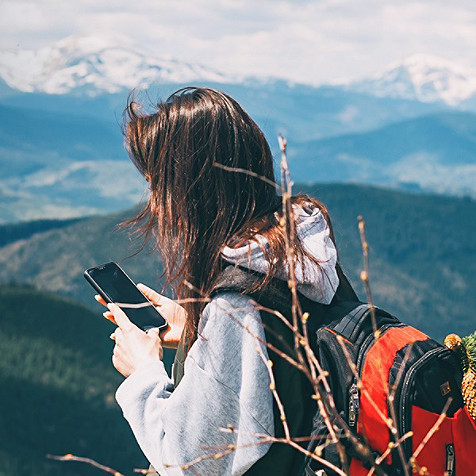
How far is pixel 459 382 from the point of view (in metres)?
1.24

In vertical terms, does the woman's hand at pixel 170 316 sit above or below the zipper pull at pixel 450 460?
below

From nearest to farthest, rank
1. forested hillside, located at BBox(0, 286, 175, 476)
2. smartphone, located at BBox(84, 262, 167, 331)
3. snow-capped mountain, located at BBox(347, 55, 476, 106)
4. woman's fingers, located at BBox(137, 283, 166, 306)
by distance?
smartphone, located at BBox(84, 262, 167, 331) → woman's fingers, located at BBox(137, 283, 166, 306) → forested hillside, located at BBox(0, 286, 175, 476) → snow-capped mountain, located at BBox(347, 55, 476, 106)

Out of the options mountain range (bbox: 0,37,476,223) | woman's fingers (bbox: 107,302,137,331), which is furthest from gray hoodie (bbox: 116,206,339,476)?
mountain range (bbox: 0,37,476,223)

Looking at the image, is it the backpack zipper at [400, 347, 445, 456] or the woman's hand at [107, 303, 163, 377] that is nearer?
the backpack zipper at [400, 347, 445, 456]

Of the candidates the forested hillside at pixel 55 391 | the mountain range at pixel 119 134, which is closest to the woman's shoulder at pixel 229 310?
the forested hillside at pixel 55 391

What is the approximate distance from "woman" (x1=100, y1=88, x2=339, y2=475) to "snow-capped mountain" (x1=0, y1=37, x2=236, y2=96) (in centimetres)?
11936

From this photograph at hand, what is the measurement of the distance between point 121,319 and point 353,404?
538 millimetres

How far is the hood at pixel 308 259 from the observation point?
1238 mm

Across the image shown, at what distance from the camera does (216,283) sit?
125cm

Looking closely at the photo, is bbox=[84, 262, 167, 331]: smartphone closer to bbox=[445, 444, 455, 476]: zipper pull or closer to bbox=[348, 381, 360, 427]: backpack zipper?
bbox=[348, 381, 360, 427]: backpack zipper

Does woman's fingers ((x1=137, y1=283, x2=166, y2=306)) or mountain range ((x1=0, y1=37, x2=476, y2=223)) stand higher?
woman's fingers ((x1=137, y1=283, x2=166, y2=306))

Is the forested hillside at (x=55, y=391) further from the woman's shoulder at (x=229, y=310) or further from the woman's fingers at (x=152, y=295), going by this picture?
the woman's shoulder at (x=229, y=310)

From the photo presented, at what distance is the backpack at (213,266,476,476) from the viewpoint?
1158 millimetres

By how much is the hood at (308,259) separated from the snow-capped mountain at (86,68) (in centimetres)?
11948
